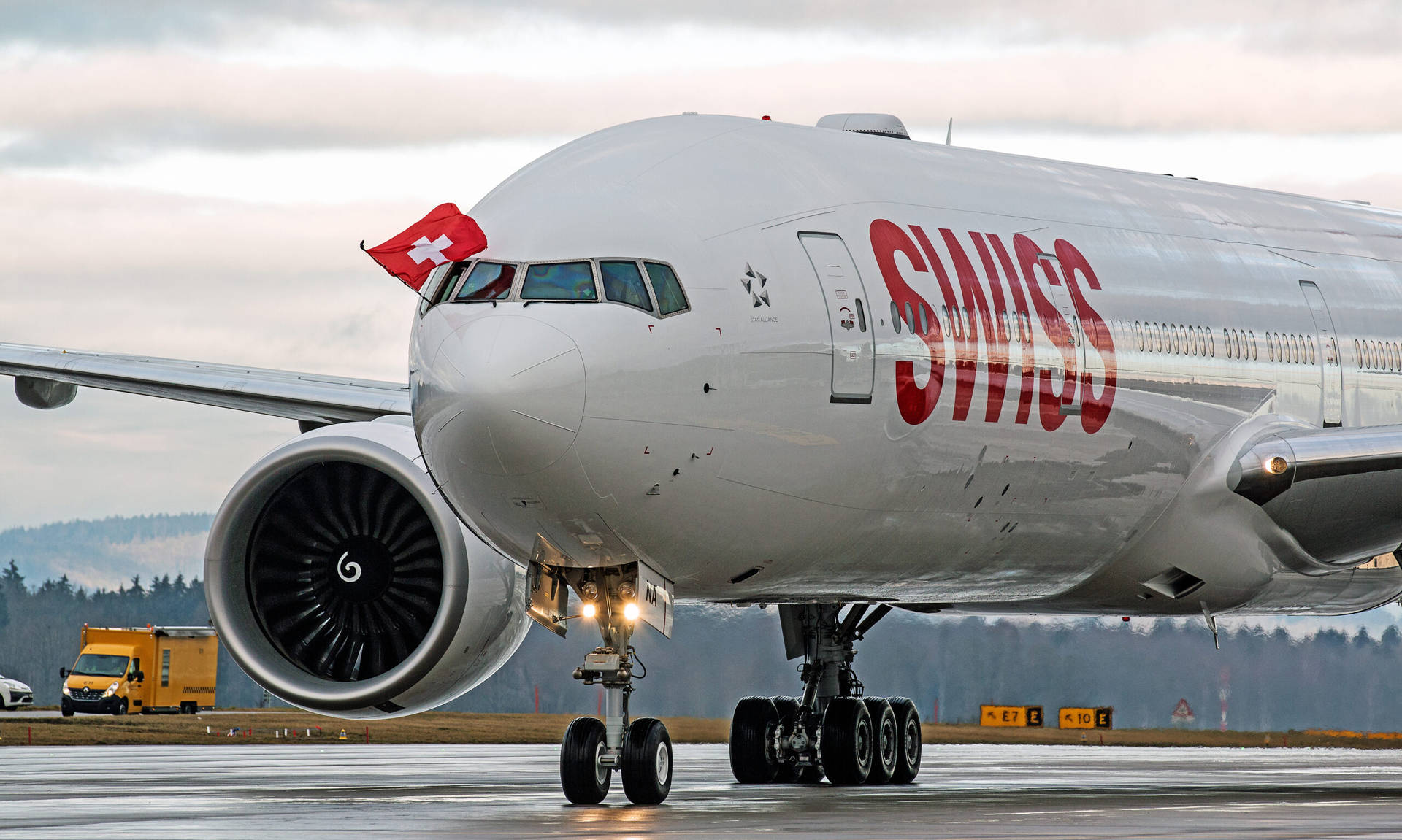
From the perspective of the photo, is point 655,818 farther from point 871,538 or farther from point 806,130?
point 806,130

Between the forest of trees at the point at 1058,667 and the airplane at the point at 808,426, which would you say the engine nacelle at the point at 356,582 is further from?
the forest of trees at the point at 1058,667

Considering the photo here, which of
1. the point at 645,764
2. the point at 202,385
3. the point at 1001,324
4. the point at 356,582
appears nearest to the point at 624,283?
the point at 645,764

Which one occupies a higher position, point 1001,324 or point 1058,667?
point 1001,324

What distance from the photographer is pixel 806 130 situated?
1494 cm

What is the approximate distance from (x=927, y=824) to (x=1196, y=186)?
840 centimetres

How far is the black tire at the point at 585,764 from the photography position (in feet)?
43.5

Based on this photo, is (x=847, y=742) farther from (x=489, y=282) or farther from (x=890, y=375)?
(x=489, y=282)

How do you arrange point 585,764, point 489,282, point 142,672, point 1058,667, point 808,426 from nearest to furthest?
point 489,282 < point 808,426 < point 585,764 < point 1058,667 < point 142,672

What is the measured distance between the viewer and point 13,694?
47.3 m

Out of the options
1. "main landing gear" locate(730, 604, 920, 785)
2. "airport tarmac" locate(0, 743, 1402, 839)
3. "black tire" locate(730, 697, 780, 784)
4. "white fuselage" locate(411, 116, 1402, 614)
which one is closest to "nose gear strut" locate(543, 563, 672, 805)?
"airport tarmac" locate(0, 743, 1402, 839)

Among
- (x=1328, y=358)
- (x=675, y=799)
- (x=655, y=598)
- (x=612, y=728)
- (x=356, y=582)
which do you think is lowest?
(x=675, y=799)

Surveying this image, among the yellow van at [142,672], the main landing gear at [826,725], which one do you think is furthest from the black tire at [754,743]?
the yellow van at [142,672]

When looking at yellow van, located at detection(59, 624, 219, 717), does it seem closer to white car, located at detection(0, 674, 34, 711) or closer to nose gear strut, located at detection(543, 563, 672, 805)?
white car, located at detection(0, 674, 34, 711)

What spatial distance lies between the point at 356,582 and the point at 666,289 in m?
4.14
